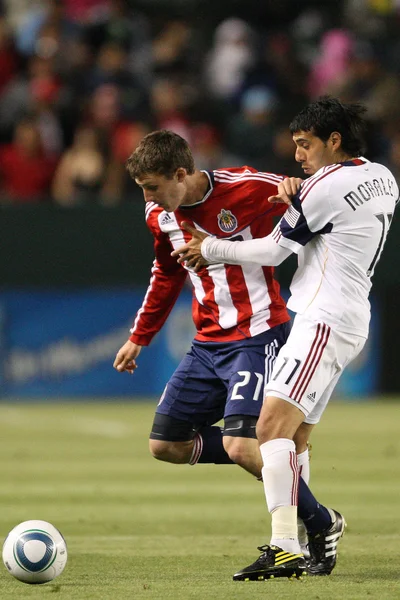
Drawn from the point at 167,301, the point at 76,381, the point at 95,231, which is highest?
the point at 167,301

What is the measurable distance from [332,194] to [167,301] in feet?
5.98

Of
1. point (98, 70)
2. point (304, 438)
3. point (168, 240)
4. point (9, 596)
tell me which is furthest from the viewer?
point (98, 70)

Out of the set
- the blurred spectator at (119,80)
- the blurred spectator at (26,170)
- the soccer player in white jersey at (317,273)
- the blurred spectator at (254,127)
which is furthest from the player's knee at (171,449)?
the blurred spectator at (119,80)

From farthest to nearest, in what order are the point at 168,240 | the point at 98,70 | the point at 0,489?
1. the point at 98,70
2. the point at 0,489
3. the point at 168,240

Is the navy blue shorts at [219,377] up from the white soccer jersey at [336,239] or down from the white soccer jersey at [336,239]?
down

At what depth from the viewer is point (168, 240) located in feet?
23.1

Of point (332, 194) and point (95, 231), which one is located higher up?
point (332, 194)

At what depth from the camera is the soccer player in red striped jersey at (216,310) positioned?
21.4 feet

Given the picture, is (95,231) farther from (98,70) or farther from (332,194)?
(332,194)

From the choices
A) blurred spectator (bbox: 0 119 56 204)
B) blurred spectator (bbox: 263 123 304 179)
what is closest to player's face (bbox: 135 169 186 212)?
blurred spectator (bbox: 263 123 304 179)

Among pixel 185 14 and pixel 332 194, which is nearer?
pixel 332 194

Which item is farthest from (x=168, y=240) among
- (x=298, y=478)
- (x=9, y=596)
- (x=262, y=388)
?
(x=9, y=596)

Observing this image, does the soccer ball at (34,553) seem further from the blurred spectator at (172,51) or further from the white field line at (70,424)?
the blurred spectator at (172,51)

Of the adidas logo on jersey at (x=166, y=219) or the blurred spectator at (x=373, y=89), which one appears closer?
the adidas logo on jersey at (x=166, y=219)
